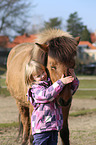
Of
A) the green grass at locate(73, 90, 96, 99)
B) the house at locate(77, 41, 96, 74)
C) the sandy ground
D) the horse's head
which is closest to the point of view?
the horse's head

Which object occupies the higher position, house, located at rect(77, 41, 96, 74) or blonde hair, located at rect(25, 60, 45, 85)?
blonde hair, located at rect(25, 60, 45, 85)

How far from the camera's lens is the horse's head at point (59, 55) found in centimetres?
220

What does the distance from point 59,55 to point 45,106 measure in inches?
21.9

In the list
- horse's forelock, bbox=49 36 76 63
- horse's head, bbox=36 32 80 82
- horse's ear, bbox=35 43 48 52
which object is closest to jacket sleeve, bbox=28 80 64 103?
horse's head, bbox=36 32 80 82

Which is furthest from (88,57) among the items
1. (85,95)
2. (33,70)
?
(33,70)

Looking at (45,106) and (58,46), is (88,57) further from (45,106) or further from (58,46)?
(45,106)

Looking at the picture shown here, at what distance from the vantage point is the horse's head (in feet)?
7.22

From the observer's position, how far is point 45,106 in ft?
7.30

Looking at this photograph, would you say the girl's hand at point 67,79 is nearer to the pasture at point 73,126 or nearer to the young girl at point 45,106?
the young girl at point 45,106

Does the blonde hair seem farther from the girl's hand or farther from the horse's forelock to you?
the girl's hand

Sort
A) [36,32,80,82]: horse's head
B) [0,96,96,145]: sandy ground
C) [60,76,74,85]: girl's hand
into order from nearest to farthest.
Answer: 1. [60,76,74,85]: girl's hand
2. [36,32,80,82]: horse's head
3. [0,96,96,145]: sandy ground

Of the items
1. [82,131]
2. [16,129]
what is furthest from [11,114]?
[82,131]

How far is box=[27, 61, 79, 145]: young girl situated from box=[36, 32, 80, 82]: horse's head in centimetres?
9

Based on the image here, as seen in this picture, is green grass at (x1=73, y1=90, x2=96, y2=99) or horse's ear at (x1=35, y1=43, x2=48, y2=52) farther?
green grass at (x1=73, y1=90, x2=96, y2=99)
